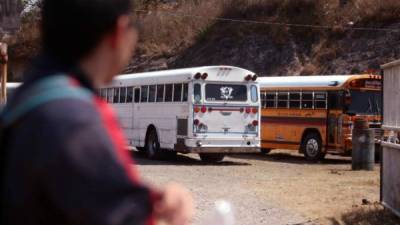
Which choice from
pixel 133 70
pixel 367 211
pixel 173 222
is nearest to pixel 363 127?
pixel 367 211

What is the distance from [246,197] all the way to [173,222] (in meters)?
11.1

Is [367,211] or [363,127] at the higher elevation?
[363,127]

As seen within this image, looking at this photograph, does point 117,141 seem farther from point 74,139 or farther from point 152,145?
point 152,145

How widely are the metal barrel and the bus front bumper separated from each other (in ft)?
10.2

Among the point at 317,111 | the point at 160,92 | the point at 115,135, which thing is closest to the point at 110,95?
the point at 160,92

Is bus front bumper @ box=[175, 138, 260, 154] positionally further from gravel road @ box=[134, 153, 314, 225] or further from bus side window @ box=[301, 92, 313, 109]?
bus side window @ box=[301, 92, 313, 109]

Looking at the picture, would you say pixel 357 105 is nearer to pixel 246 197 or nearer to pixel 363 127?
pixel 363 127

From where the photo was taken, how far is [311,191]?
1438cm

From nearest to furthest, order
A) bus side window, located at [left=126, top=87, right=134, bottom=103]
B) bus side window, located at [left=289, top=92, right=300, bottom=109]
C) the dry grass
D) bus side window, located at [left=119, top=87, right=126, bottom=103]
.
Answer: bus side window, located at [left=289, top=92, right=300, bottom=109]
bus side window, located at [left=126, top=87, right=134, bottom=103]
bus side window, located at [left=119, top=87, right=126, bottom=103]
the dry grass

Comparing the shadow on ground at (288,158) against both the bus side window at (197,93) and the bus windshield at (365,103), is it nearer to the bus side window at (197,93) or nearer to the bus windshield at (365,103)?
the bus windshield at (365,103)

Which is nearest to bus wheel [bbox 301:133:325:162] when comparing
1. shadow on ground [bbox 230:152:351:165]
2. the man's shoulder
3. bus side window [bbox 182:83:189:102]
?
shadow on ground [bbox 230:152:351:165]

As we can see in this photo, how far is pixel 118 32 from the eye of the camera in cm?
224

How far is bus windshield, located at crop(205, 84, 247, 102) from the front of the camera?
21.3m

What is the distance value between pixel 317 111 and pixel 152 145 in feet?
16.4
